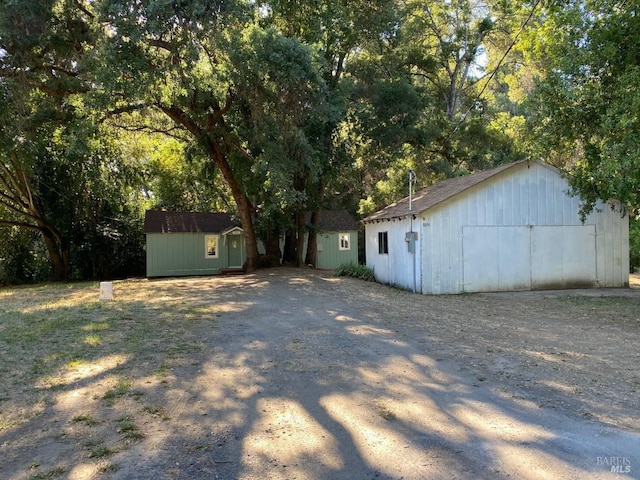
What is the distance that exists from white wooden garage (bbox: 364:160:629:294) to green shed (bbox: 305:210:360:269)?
495 inches

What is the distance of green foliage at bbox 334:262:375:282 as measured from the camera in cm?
1719

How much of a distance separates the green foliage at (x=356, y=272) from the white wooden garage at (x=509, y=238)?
8.06ft

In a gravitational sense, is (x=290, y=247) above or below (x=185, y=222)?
below

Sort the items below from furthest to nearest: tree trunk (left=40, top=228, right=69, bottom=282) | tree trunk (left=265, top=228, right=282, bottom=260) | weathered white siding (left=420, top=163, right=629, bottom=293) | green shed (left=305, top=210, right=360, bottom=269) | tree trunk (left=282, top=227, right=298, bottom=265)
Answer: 1. green shed (left=305, top=210, right=360, bottom=269)
2. tree trunk (left=40, top=228, right=69, bottom=282)
3. tree trunk (left=282, top=227, right=298, bottom=265)
4. tree trunk (left=265, top=228, right=282, bottom=260)
5. weathered white siding (left=420, top=163, right=629, bottom=293)

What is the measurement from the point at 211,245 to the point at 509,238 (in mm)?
15998

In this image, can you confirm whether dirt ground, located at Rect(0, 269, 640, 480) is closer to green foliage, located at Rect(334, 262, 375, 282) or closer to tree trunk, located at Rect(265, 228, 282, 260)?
green foliage, located at Rect(334, 262, 375, 282)

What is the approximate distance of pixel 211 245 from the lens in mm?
25203

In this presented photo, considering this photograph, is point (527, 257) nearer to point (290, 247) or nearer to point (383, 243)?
point (383, 243)

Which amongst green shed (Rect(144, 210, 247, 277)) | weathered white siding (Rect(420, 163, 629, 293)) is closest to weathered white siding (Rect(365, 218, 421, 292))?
weathered white siding (Rect(420, 163, 629, 293))

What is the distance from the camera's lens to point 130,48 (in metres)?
10.6

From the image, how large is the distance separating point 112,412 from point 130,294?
33.4 ft

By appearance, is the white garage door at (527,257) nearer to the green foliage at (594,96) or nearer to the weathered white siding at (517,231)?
the weathered white siding at (517,231)

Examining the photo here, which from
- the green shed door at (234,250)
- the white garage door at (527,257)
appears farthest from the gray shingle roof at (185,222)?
the white garage door at (527,257)

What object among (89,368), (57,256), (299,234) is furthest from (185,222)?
(89,368)
